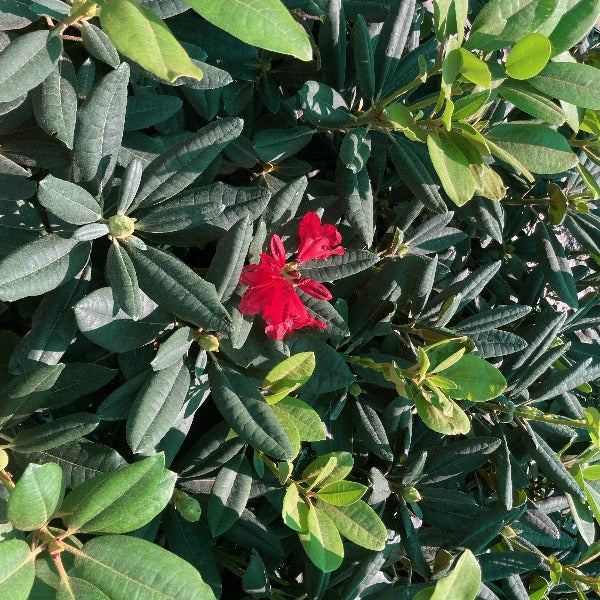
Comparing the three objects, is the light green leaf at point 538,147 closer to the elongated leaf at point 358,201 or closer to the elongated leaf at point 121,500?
the elongated leaf at point 358,201

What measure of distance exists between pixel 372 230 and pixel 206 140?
39cm

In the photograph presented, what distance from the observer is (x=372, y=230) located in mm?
1339

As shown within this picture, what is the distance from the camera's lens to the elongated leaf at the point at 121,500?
930mm

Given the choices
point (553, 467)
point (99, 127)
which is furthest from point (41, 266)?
point (553, 467)

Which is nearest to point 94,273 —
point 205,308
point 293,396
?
point 205,308

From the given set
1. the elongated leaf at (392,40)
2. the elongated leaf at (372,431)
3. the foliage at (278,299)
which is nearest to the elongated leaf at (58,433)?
the foliage at (278,299)

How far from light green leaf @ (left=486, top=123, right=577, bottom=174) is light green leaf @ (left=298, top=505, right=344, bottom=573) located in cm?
73

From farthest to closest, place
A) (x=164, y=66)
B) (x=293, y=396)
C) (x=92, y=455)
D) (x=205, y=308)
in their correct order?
1. (x=293, y=396)
2. (x=92, y=455)
3. (x=205, y=308)
4. (x=164, y=66)

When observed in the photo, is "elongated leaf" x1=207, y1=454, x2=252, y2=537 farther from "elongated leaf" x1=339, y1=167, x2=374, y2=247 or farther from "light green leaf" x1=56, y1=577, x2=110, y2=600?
"elongated leaf" x1=339, y1=167, x2=374, y2=247

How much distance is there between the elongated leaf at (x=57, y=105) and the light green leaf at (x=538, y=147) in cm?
75

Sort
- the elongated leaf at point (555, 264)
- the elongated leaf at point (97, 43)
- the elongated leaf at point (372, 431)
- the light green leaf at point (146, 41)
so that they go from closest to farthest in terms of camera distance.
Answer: the light green leaf at point (146, 41), the elongated leaf at point (97, 43), the elongated leaf at point (372, 431), the elongated leaf at point (555, 264)

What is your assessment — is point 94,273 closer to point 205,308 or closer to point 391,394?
point 205,308

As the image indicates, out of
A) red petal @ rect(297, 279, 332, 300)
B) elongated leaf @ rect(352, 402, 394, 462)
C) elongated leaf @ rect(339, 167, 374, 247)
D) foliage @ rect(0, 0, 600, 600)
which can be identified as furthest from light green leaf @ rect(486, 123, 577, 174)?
elongated leaf @ rect(352, 402, 394, 462)

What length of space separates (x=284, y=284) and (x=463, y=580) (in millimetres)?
555
